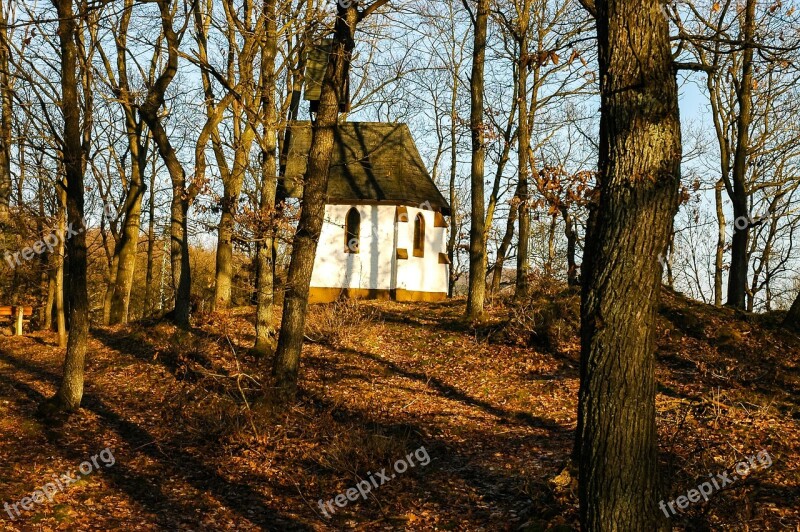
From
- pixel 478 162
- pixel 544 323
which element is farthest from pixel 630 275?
pixel 478 162

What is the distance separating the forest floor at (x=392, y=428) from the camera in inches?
305

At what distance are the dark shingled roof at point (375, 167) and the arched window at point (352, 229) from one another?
0.67 metres

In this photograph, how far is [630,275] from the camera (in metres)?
5.20

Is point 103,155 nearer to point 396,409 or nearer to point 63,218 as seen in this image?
point 63,218

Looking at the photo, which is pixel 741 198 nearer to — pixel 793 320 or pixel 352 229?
pixel 793 320

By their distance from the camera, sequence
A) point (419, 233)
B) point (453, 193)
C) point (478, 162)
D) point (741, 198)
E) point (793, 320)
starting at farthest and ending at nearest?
point (453, 193) → point (419, 233) → point (741, 198) → point (478, 162) → point (793, 320)

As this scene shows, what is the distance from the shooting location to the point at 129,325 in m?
21.5

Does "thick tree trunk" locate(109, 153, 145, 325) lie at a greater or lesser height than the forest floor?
greater

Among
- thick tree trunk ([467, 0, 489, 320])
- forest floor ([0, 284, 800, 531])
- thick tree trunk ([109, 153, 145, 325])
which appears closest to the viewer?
forest floor ([0, 284, 800, 531])

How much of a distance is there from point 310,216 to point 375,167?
18.7m

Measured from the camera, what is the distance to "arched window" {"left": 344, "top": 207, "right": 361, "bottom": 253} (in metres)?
28.0

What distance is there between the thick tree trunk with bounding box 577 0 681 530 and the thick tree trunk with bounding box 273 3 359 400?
271 inches

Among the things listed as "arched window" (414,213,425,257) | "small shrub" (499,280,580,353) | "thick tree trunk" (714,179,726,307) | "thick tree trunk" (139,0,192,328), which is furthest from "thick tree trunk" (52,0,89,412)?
"thick tree trunk" (714,179,726,307)

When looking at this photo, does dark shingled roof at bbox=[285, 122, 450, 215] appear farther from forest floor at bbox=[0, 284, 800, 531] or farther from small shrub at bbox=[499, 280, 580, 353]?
small shrub at bbox=[499, 280, 580, 353]
